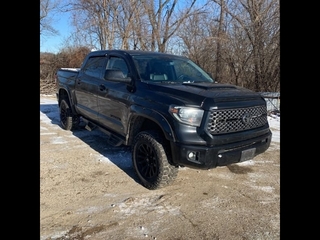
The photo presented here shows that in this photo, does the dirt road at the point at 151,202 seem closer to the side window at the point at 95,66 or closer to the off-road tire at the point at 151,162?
the off-road tire at the point at 151,162

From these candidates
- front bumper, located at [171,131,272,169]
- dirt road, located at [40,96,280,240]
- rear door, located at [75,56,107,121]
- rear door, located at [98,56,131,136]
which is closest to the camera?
dirt road, located at [40,96,280,240]

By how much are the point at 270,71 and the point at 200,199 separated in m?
7.72

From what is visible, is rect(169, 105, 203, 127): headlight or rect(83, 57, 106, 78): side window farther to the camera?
rect(83, 57, 106, 78): side window

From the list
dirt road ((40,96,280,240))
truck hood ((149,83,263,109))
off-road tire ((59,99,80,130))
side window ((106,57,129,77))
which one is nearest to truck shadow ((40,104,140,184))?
dirt road ((40,96,280,240))

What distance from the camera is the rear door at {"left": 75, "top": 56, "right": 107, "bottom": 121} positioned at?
473 cm

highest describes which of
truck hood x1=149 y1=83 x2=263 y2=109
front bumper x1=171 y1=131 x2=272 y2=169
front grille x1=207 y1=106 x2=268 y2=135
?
truck hood x1=149 y1=83 x2=263 y2=109

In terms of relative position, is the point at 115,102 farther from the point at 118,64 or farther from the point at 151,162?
the point at 151,162

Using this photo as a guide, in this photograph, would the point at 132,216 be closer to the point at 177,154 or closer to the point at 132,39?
the point at 177,154

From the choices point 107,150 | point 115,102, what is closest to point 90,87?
point 115,102

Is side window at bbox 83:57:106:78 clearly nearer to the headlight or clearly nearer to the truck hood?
the truck hood

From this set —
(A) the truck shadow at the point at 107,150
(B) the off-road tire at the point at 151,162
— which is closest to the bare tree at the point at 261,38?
(A) the truck shadow at the point at 107,150

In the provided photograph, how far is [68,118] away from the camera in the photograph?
20.4ft

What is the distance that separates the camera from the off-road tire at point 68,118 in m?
6.18
